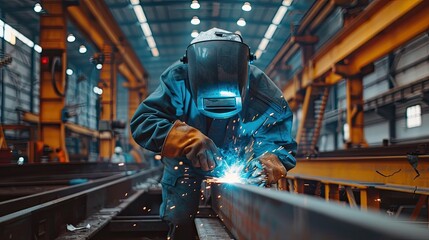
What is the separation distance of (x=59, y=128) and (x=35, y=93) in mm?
9764

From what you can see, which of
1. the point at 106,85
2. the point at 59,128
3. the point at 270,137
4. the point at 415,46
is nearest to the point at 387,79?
the point at 415,46

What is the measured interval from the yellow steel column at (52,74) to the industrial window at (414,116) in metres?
8.74

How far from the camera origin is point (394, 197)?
4.04 meters

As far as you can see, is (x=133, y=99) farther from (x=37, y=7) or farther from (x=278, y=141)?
(x=278, y=141)

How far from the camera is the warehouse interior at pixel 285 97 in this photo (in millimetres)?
2207

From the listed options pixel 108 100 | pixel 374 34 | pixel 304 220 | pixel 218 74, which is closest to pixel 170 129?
pixel 218 74

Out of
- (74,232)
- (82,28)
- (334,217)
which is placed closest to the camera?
(334,217)

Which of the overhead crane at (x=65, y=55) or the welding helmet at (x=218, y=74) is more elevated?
the overhead crane at (x=65, y=55)

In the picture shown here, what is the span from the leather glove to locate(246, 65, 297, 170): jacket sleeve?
131mm

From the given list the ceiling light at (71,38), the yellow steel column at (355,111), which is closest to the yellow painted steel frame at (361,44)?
the yellow steel column at (355,111)

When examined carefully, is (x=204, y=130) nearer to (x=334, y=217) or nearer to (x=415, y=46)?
(x=334, y=217)

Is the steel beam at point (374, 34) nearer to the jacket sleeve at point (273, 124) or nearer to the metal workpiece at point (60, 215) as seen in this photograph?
the jacket sleeve at point (273, 124)

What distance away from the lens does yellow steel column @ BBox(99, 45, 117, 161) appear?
13.0 metres

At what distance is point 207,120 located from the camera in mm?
2760
